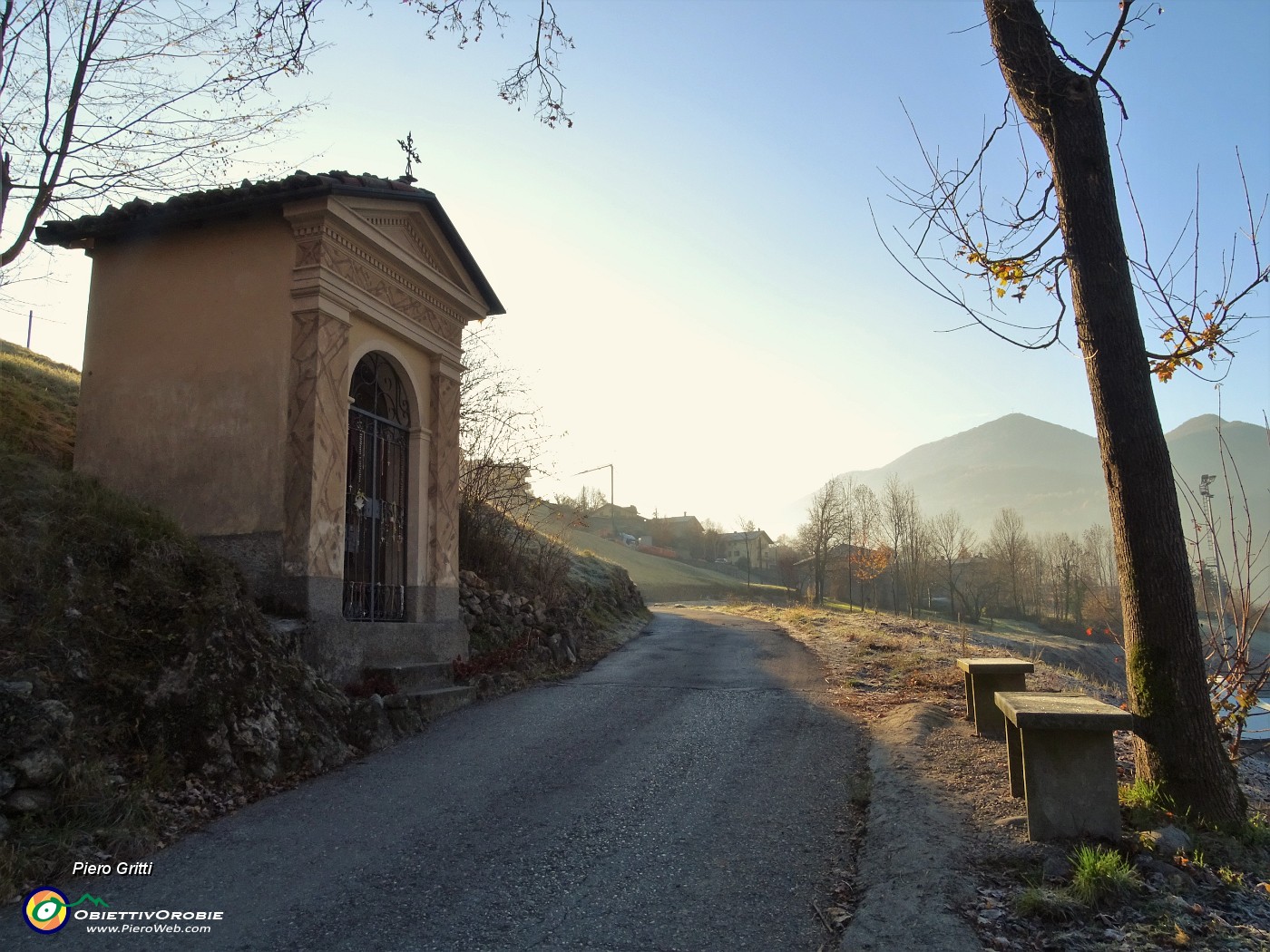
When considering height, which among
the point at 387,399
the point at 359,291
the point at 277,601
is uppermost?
the point at 359,291

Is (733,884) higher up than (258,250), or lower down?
lower down

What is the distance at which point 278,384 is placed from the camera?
8.59 metres

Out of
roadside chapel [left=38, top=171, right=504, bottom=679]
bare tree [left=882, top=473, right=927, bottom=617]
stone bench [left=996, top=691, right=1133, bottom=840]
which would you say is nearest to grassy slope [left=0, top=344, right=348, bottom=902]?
roadside chapel [left=38, top=171, right=504, bottom=679]

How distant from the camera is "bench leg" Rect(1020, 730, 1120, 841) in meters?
4.31

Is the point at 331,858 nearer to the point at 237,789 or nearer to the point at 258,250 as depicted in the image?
the point at 237,789

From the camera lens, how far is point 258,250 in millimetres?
8922

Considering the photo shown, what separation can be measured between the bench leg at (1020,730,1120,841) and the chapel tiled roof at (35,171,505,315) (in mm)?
8148

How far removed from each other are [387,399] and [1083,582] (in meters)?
59.7

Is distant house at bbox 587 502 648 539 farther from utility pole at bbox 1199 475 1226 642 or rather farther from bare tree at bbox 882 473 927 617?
utility pole at bbox 1199 475 1226 642

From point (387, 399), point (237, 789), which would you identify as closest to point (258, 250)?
point (387, 399)

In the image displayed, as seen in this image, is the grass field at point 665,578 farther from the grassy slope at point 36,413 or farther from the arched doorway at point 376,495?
the arched doorway at point 376,495

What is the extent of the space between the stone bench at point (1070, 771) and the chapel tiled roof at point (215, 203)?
808 centimetres

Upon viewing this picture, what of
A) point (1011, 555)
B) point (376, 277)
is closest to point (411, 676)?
point (376, 277)

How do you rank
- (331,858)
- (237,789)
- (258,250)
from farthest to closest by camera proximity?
1. (258,250)
2. (237,789)
3. (331,858)
